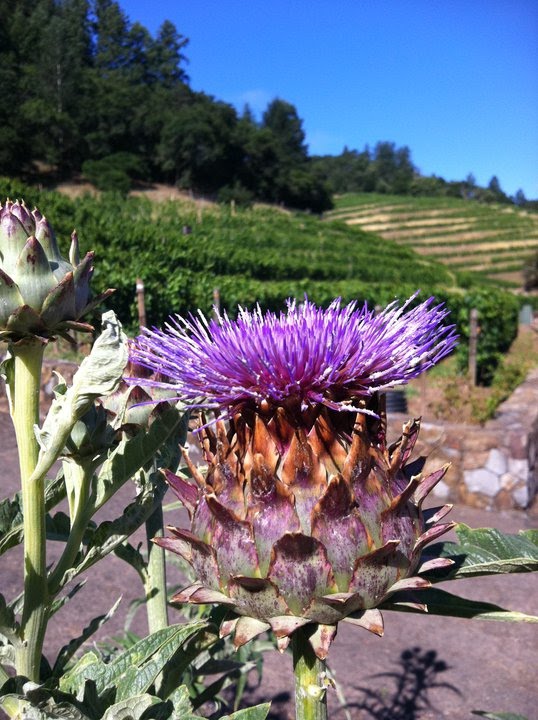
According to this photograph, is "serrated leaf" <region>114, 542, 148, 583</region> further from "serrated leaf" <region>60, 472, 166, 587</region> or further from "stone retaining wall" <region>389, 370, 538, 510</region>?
"stone retaining wall" <region>389, 370, 538, 510</region>

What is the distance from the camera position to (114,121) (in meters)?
38.3

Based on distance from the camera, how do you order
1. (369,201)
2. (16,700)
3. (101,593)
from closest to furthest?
(16,700)
(101,593)
(369,201)

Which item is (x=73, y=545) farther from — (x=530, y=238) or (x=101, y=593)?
(x=530, y=238)

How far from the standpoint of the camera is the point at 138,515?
889mm

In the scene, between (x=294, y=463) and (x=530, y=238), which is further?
(x=530, y=238)

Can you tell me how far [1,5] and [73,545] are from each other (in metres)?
43.9

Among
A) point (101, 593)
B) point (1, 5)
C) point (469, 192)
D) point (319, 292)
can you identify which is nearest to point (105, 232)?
point (319, 292)

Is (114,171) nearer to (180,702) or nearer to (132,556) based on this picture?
(132,556)

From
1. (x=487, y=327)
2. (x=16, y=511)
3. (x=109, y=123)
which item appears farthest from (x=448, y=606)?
(x=109, y=123)

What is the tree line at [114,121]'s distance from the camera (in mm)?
33500

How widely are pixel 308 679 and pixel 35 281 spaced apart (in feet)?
1.98

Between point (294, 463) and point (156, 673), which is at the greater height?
point (294, 463)

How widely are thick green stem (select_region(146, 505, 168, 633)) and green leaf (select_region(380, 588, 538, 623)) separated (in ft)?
1.31

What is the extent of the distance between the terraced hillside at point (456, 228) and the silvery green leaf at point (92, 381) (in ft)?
124
